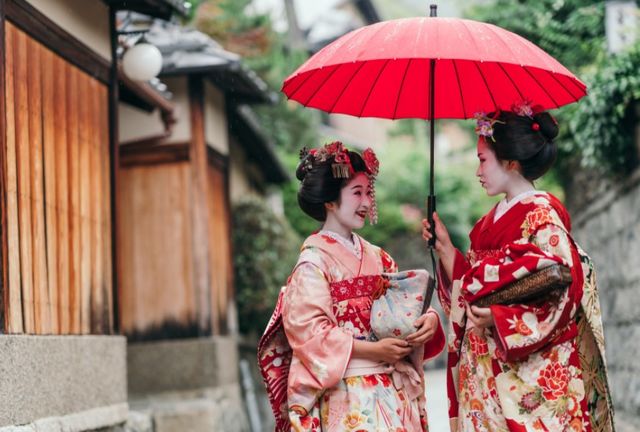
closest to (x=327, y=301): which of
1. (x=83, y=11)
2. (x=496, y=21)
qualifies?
(x=83, y=11)

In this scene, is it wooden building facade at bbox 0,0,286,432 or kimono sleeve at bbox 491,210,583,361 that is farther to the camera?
wooden building facade at bbox 0,0,286,432

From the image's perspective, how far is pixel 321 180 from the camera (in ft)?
15.1

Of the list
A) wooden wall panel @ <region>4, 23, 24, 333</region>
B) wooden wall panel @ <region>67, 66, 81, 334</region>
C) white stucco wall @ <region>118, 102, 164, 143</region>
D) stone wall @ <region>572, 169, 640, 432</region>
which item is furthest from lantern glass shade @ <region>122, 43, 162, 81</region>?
stone wall @ <region>572, 169, 640, 432</region>

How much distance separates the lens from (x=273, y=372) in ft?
15.4

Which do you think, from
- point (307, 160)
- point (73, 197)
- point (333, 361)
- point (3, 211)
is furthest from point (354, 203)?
point (73, 197)

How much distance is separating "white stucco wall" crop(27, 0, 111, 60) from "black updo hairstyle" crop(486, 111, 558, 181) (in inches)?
136

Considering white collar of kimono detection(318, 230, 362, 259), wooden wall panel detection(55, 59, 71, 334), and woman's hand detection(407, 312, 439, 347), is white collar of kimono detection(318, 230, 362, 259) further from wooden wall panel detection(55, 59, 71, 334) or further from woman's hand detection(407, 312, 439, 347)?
wooden wall panel detection(55, 59, 71, 334)

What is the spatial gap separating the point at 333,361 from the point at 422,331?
0.45 meters

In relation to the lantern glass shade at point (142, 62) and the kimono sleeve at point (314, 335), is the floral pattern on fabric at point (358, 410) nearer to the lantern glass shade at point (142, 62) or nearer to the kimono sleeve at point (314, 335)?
the kimono sleeve at point (314, 335)

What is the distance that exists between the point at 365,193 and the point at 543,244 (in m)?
0.90

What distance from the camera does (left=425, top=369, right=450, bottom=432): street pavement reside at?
11.8m

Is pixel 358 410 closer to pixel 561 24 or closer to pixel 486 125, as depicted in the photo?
pixel 486 125

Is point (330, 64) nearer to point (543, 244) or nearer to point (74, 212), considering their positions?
point (543, 244)

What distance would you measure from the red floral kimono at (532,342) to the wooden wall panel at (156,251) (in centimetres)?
649
